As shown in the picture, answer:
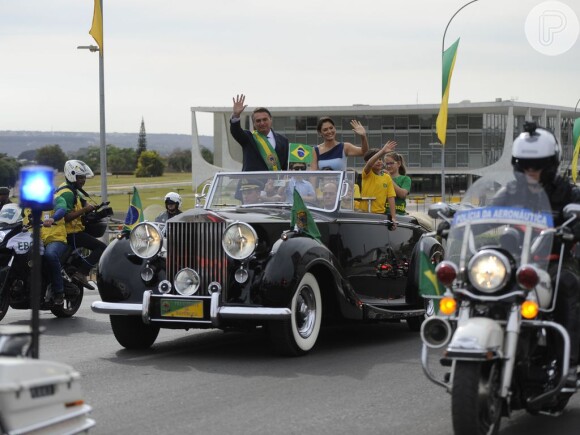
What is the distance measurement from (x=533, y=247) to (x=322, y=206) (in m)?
4.78

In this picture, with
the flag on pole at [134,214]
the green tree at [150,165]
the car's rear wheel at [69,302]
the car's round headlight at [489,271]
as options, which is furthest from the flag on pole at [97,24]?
the green tree at [150,165]

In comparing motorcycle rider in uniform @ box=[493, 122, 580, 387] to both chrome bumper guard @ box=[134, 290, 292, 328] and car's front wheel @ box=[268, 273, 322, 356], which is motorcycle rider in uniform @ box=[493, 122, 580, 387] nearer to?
chrome bumper guard @ box=[134, 290, 292, 328]

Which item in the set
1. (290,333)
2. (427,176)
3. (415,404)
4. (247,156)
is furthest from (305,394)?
(427,176)

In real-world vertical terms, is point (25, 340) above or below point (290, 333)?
above

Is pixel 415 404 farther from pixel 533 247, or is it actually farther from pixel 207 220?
pixel 207 220

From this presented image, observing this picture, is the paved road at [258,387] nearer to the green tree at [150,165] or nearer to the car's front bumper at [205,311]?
the car's front bumper at [205,311]

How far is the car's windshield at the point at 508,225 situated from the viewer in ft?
20.8

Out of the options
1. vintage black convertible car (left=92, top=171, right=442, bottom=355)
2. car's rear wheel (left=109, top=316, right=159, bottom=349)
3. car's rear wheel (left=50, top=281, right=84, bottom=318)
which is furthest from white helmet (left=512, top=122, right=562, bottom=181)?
car's rear wheel (left=50, top=281, right=84, bottom=318)

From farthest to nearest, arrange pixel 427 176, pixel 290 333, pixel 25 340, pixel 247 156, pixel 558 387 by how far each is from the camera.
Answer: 1. pixel 427 176
2. pixel 247 156
3. pixel 290 333
4. pixel 558 387
5. pixel 25 340

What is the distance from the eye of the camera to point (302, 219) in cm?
1009

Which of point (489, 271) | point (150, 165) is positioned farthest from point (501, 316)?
point (150, 165)

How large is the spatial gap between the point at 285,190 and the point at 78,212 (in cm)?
347

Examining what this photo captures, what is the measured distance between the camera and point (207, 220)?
31.7 ft

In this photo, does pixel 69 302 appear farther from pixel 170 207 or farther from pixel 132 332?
pixel 132 332
